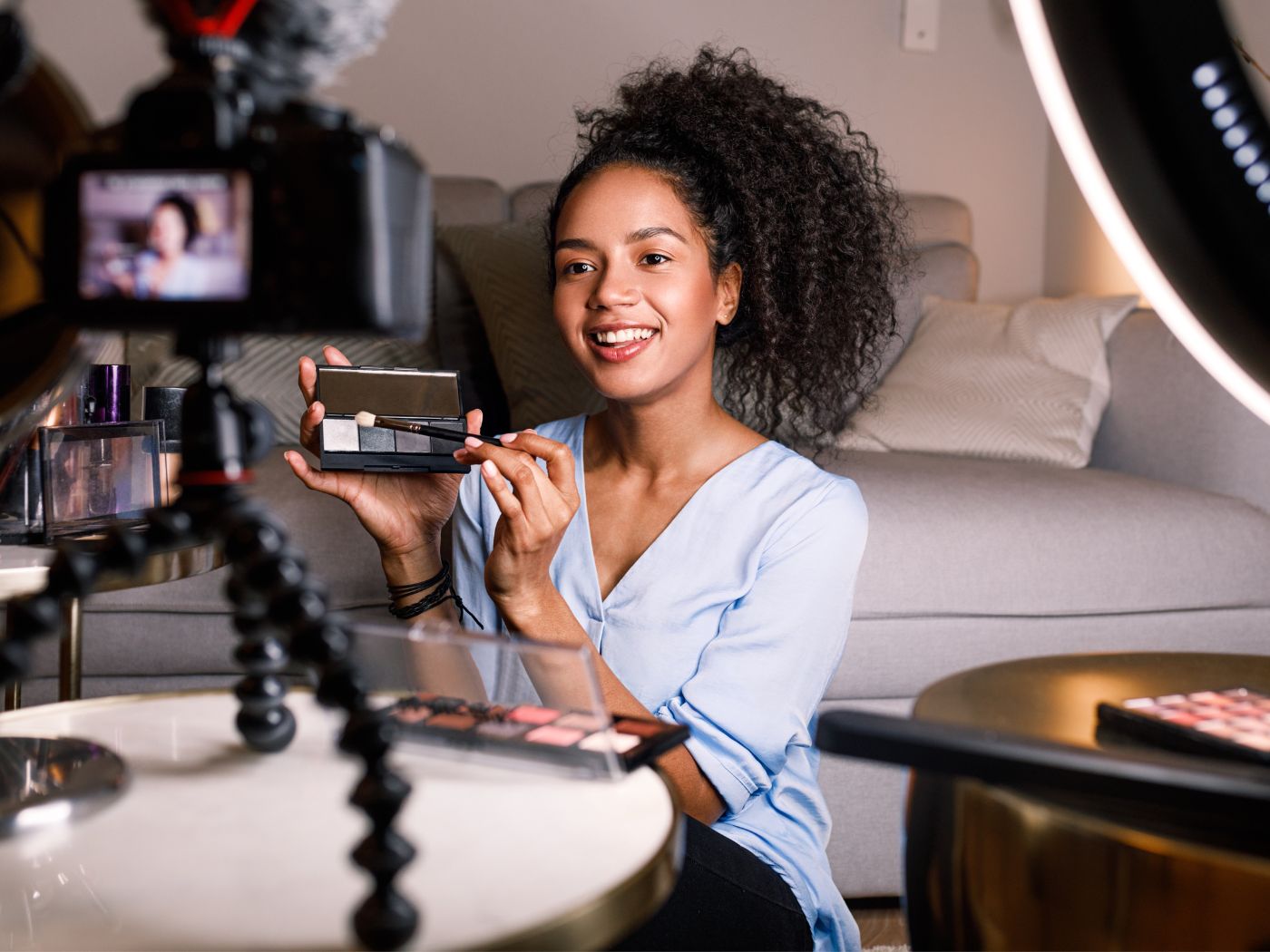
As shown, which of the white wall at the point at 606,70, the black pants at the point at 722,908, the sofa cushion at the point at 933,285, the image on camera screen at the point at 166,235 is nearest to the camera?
the image on camera screen at the point at 166,235

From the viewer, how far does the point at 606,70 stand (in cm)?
261

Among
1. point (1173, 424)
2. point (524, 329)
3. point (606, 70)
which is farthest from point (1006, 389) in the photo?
point (606, 70)

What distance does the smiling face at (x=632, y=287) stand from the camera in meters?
1.19

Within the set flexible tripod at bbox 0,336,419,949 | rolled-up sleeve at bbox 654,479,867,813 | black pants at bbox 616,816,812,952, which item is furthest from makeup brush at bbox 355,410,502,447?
flexible tripod at bbox 0,336,419,949

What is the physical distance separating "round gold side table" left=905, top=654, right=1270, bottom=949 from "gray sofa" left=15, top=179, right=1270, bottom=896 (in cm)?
95

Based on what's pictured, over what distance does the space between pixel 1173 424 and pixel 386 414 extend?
127 centimetres

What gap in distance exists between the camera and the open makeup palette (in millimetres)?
561

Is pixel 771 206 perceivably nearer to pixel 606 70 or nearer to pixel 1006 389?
pixel 1006 389

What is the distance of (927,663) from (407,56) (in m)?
1.78

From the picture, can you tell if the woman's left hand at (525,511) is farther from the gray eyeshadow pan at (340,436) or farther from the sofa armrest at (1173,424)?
the sofa armrest at (1173,424)

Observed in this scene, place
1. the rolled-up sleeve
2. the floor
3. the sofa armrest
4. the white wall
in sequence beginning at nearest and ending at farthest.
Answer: the rolled-up sleeve, the floor, the sofa armrest, the white wall

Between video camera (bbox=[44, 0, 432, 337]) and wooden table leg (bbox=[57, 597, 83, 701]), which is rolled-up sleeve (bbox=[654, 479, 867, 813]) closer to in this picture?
wooden table leg (bbox=[57, 597, 83, 701])

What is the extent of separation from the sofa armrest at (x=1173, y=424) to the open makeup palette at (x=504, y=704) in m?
1.39

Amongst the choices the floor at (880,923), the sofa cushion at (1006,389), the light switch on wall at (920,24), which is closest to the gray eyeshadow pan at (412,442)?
the floor at (880,923)
